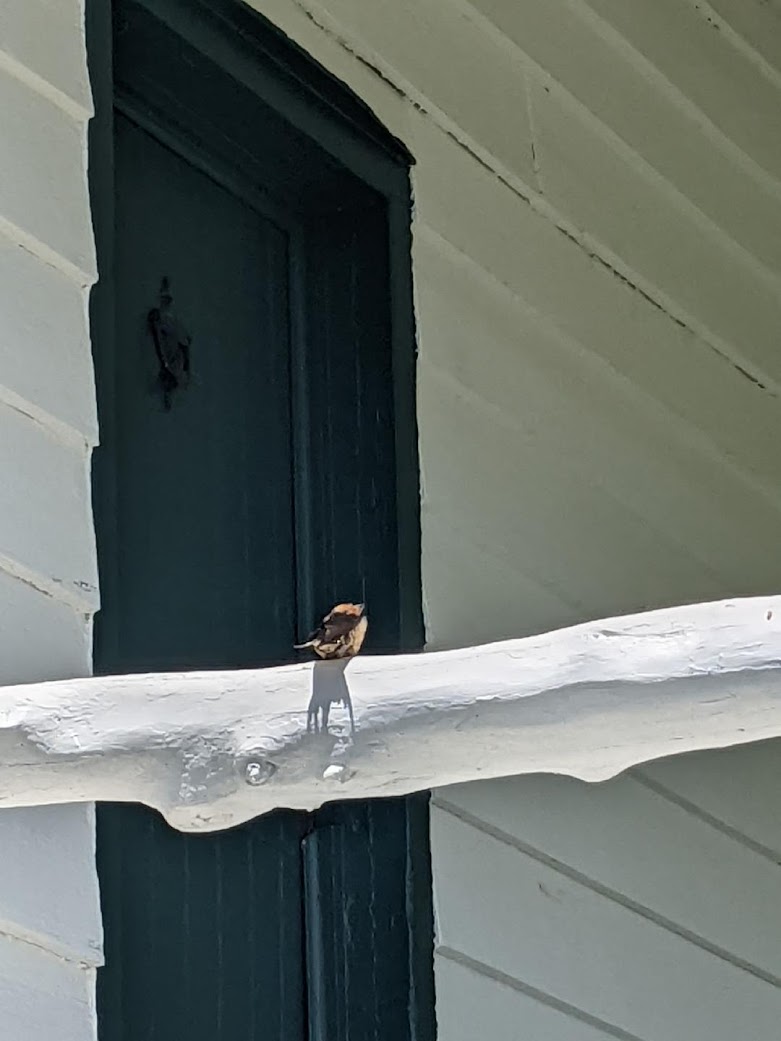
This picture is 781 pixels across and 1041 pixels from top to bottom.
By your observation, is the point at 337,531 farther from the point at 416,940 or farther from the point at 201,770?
the point at 201,770

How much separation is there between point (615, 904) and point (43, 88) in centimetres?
121

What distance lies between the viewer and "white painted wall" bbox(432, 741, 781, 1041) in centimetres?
244

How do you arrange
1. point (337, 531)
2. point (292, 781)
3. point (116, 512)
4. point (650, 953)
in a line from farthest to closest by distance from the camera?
point (650, 953) → point (337, 531) → point (116, 512) → point (292, 781)

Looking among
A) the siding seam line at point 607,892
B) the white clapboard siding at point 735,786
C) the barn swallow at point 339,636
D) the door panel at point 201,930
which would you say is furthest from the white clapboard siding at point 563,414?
the barn swallow at point 339,636

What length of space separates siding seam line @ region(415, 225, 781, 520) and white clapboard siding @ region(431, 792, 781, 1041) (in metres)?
0.62

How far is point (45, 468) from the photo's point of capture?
6.56 ft

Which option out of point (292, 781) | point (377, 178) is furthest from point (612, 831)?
point (292, 781)

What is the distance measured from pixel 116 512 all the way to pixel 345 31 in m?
0.79

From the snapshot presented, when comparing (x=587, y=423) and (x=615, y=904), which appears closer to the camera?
(x=615, y=904)

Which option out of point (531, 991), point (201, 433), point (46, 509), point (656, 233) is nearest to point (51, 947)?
point (46, 509)

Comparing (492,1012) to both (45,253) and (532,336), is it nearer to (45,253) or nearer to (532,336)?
(532,336)

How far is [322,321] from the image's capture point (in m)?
2.57

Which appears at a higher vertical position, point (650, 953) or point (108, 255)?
point (108, 255)

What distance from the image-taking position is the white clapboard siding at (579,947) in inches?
95.8
